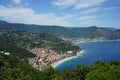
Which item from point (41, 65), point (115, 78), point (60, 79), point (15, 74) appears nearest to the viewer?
point (115, 78)

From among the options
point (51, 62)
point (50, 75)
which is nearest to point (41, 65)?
point (51, 62)

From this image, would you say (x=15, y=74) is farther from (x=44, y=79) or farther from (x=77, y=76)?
(x=77, y=76)

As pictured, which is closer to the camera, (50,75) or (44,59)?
(50,75)

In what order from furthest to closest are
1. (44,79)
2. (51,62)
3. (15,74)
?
1. (51,62)
2. (44,79)
3. (15,74)

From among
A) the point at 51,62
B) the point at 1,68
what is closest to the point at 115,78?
the point at 1,68

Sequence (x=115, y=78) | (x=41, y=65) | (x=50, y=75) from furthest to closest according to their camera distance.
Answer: (x=41, y=65), (x=50, y=75), (x=115, y=78)

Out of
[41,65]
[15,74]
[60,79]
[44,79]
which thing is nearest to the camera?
[60,79]

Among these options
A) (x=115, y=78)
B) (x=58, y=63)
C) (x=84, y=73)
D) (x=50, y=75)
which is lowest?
(x=58, y=63)

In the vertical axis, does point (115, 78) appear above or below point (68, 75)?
above

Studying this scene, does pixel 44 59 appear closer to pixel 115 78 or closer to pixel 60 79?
pixel 60 79
